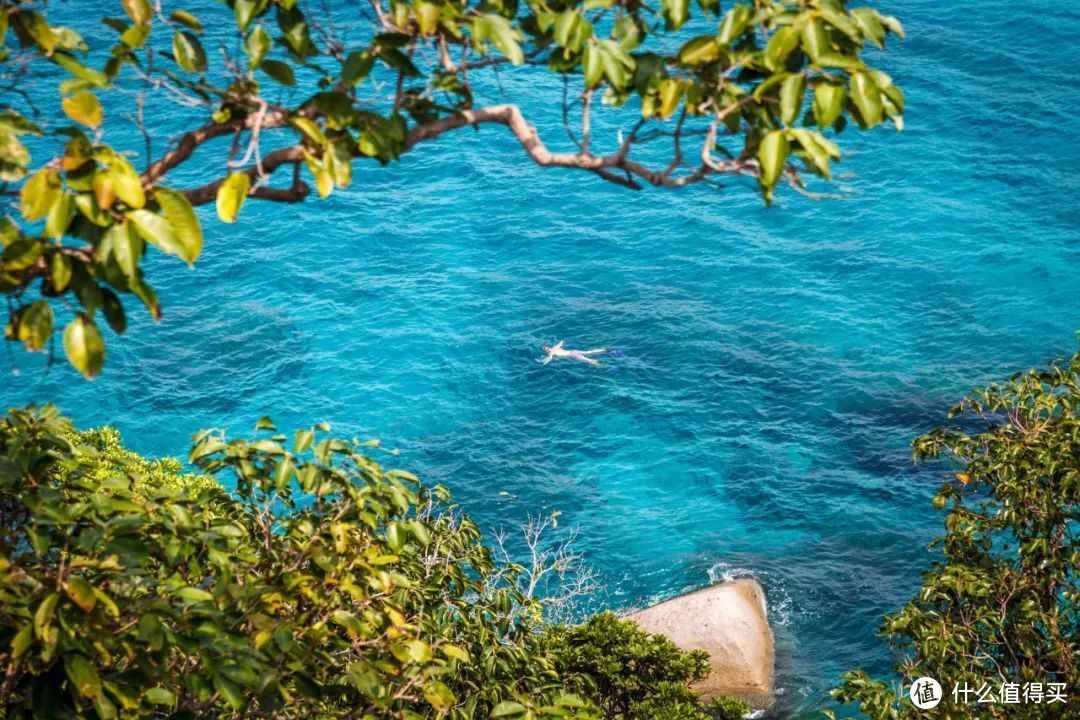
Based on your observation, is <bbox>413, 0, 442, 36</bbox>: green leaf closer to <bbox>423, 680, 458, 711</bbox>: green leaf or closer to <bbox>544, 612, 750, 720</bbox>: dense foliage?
<bbox>423, 680, 458, 711</bbox>: green leaf

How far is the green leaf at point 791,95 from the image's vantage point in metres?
5.14

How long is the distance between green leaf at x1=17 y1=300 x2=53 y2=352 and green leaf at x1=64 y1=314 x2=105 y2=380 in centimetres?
19

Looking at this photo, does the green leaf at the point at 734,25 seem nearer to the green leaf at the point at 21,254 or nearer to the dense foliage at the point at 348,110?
the dense foliage at the point at 348,110

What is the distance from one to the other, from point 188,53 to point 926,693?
7958 millimetres

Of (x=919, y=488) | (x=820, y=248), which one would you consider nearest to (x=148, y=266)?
(x=820, y=248)

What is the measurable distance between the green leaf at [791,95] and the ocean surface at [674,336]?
15.3 metres

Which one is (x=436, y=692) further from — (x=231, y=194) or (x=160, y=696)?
(x=231, y=194)

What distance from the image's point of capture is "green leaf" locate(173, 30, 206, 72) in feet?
19.4

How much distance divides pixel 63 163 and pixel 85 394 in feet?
80.4

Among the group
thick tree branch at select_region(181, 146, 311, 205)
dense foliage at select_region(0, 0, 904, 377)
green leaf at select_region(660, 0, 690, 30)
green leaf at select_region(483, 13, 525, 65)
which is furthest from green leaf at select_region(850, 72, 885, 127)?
thick tree branch at select_region(181, 146, 311, 205)

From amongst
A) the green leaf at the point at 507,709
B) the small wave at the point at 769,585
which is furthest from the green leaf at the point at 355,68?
the small wave at the point at 769,585

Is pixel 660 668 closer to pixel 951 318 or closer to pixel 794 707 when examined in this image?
pixel 794 707

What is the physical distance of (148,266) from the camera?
31.7 metres

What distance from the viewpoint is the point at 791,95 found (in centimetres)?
516
